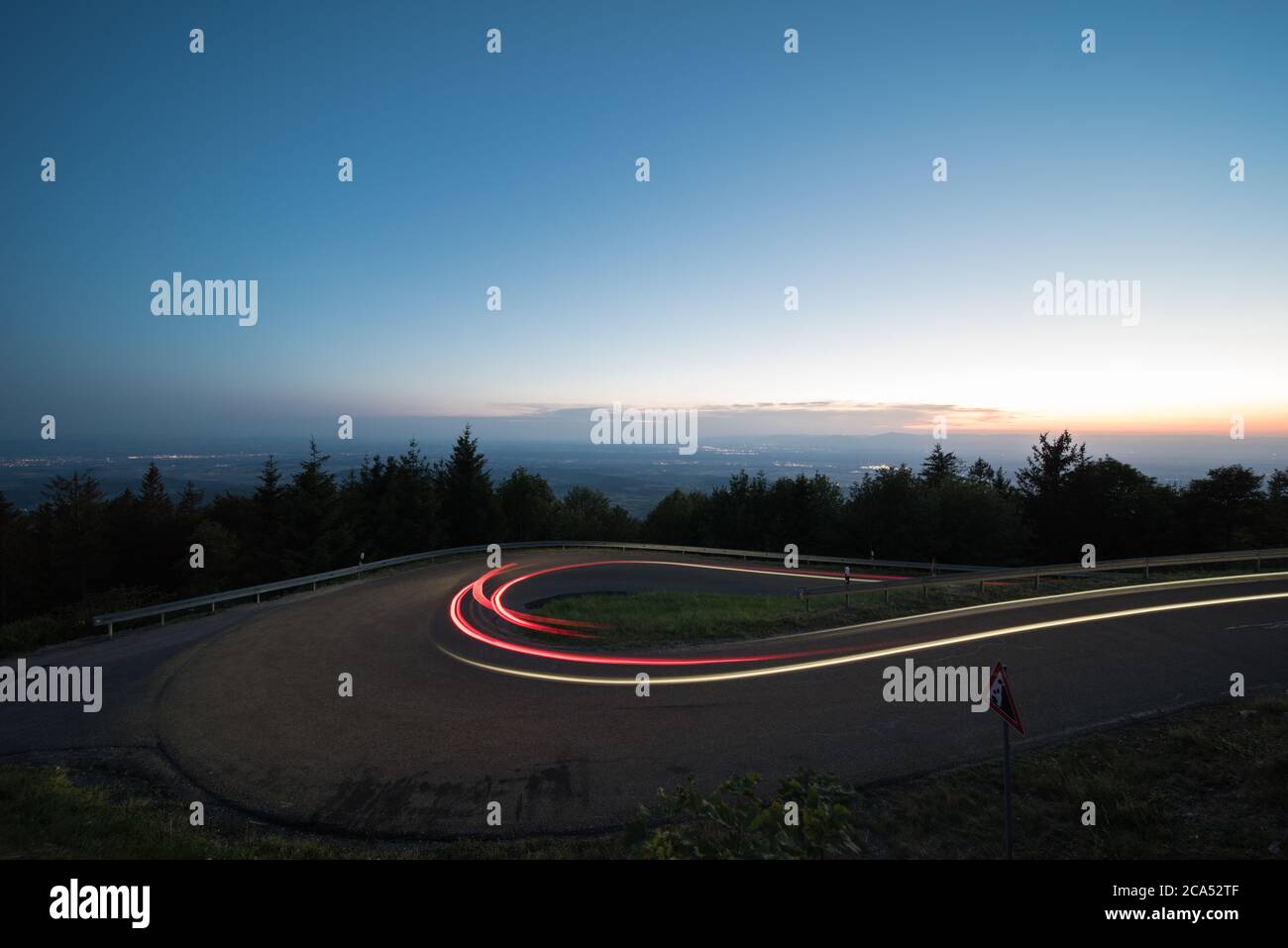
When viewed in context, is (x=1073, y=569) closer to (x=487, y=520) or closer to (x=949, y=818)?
(x=949, y=818)

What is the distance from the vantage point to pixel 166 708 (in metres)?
9.63

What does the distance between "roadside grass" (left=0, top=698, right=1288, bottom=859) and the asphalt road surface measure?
1.60 feet

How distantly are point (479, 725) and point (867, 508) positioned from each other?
143 feet

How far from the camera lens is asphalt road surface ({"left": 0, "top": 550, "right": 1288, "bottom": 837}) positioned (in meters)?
7.21

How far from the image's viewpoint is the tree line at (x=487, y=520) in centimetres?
3481

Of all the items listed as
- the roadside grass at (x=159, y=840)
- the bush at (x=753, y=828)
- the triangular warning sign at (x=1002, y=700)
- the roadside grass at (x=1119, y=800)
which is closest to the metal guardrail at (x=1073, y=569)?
the roadside grass at (x=1119, y=800)

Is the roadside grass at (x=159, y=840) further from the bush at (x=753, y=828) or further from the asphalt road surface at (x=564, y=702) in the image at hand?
the bush at (x=753, y=828)

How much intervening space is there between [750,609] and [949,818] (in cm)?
1097

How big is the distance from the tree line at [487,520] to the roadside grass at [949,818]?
32.2m
